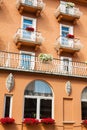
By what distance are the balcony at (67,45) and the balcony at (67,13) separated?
85.1 inches

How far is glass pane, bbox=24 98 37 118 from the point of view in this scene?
1631 cm

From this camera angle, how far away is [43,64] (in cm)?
1864

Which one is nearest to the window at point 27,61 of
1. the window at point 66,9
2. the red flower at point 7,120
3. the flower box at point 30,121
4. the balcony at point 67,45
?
the balcony at point 67,45

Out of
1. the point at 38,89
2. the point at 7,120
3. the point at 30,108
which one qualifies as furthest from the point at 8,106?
the point at 38,89

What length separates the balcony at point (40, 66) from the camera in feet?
56.8

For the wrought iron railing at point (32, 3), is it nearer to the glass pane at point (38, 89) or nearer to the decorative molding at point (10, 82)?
the glass pane at point (38, 89)

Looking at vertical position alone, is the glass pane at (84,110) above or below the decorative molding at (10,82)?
below

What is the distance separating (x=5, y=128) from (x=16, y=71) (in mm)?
3714

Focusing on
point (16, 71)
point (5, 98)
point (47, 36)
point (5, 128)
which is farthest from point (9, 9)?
point (5, 128)

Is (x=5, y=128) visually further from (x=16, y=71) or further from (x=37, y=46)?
(x=37, y=46)

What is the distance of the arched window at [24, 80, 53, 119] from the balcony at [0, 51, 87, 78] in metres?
1.01

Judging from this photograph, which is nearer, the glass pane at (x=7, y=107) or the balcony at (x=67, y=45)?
the glass pane at (x=7, y=107)

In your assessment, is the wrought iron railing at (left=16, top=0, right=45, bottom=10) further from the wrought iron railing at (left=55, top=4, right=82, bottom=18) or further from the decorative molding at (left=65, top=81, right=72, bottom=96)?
the decorative molding at (left=65, top=81, right=72, bottom=96)

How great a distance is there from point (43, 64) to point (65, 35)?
18.2 ft
